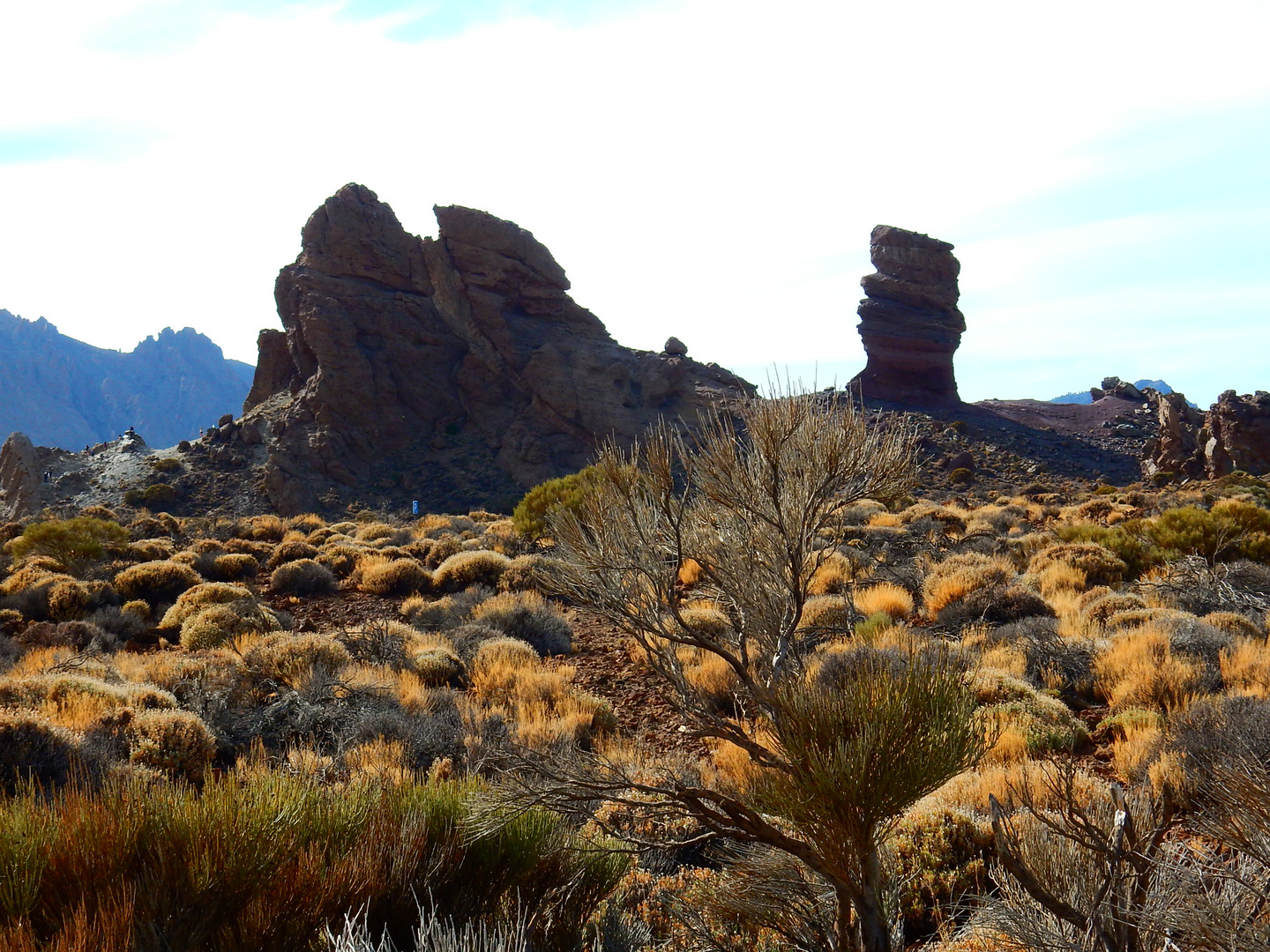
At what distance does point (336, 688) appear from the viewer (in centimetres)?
762

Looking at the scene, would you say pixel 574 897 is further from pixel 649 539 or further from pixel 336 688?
pixel 336 688

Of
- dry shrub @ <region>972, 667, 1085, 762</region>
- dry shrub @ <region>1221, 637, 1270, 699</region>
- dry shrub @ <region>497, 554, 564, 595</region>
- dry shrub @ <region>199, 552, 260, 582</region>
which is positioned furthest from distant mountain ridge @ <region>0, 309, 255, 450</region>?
dry shrub @ <region>1221, 637, 1270, 699</region>

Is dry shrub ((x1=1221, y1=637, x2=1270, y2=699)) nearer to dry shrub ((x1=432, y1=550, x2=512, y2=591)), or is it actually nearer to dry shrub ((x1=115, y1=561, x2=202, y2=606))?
dry shrub ((x1=432, y1=550, x2=512, y2=591))

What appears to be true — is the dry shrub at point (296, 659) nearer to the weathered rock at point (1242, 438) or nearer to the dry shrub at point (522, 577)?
the dry shrub at point (522, 577)

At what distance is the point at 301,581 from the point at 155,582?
2.27 meters

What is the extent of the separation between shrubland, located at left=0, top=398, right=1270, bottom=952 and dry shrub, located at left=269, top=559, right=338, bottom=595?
244cm

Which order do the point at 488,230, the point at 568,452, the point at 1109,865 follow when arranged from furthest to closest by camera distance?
the point at 488,230 → the point at 568,452 → the point at 1109,865

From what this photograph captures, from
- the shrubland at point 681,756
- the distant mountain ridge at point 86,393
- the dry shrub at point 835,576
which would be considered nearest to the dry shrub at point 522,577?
the shrubland at point 681,756

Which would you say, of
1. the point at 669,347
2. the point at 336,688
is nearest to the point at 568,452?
the point at 669,347

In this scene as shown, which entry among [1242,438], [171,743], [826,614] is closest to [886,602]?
[826,614]

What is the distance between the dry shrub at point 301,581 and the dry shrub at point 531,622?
3.95m

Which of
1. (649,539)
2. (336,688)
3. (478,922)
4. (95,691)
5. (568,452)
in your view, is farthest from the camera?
(568,452)

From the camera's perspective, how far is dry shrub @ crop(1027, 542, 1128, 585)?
488 inches

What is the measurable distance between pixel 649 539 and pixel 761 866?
2.08 meters
